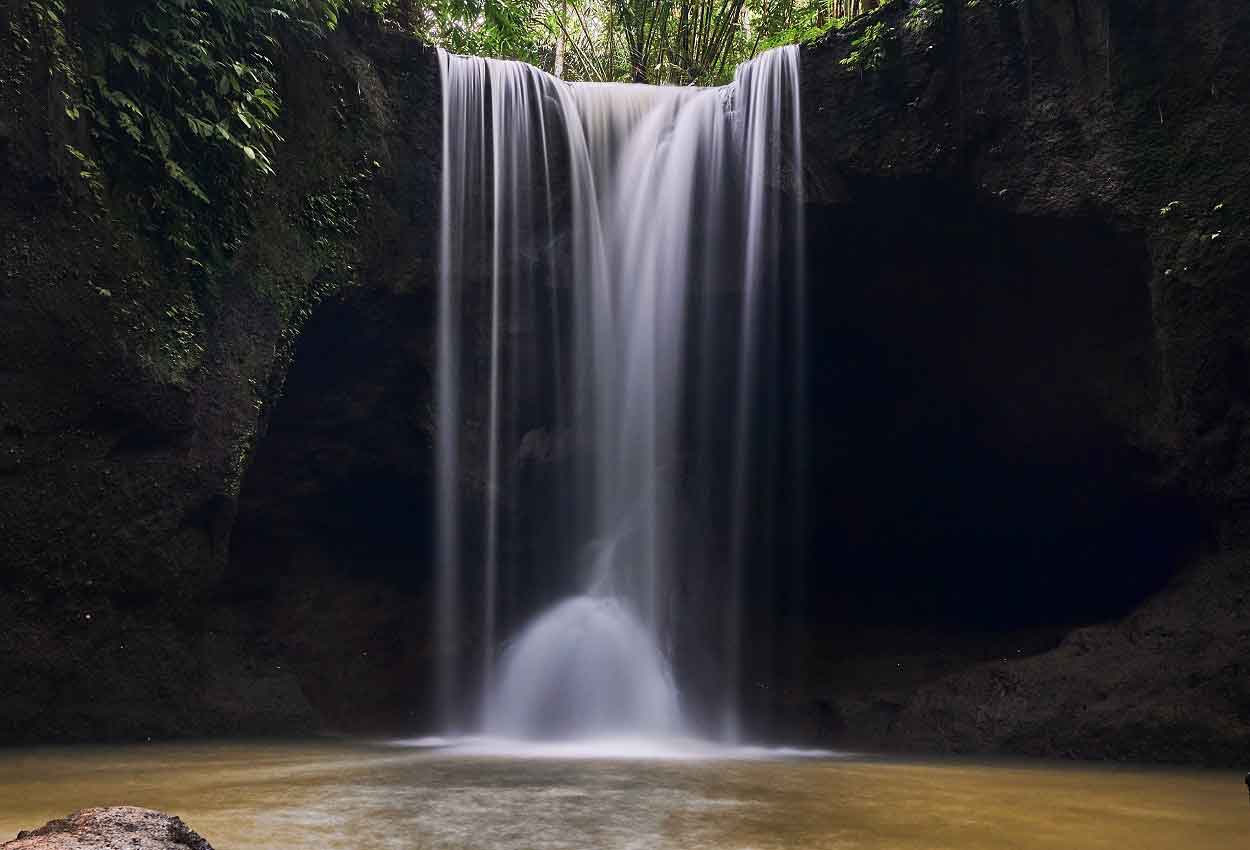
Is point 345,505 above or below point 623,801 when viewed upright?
above

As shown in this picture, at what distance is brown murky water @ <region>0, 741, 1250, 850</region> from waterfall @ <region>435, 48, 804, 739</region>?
11.1ft

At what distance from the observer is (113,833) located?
2996mm

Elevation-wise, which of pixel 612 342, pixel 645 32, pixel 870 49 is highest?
pixel 645 32

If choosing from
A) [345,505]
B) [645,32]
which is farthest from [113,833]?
[645,32]

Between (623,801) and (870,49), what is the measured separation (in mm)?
7415

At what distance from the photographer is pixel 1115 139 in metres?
9.25

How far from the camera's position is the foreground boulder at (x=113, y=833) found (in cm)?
284

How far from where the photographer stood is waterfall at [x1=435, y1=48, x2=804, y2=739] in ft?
34.8

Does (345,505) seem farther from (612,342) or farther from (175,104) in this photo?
(175,104)

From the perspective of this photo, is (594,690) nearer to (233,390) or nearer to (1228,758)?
(233,390)

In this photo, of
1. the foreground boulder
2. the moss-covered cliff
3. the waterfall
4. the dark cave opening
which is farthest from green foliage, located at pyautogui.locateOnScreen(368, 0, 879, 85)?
the foreground boulder

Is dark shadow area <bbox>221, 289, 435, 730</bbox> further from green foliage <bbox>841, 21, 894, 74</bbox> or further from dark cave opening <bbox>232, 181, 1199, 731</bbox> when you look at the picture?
green foliage <bbox>841, 21, 894, 74</bbox>

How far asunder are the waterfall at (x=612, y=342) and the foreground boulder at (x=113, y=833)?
7.29 m

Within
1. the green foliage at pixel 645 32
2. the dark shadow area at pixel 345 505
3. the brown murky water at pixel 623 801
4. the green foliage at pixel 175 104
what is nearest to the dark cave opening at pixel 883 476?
the dark shadow area at pixel 345 505
